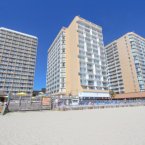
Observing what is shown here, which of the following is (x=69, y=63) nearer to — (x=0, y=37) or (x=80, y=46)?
(x=80, y=46)

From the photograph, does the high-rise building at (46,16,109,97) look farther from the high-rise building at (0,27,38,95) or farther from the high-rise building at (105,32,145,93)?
the high-rise building at (0,27,38,95)

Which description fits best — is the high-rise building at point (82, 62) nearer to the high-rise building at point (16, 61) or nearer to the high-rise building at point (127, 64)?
the high-rise building at point (127, 64)

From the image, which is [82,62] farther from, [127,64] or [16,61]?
[16,61]

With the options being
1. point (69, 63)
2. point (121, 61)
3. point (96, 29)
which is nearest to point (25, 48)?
point (69, 63)

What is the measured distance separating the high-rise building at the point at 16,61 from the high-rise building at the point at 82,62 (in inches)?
924

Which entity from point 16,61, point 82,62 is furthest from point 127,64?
point 16,61

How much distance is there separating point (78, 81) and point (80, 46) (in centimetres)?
1649

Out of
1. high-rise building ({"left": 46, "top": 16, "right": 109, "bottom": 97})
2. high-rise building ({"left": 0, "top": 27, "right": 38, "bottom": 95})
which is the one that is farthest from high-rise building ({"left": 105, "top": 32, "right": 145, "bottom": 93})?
high-rise building ({"left": 0, "top": 27, "right": 38, "bottom": 95})

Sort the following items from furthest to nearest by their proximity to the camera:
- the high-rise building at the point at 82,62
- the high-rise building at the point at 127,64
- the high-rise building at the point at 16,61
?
the high-rise building at the point at 127,64 → the high-rise building at the point at 16,61 → the high-rise building at the point at 82,62

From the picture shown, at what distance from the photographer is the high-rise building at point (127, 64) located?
71.2 m

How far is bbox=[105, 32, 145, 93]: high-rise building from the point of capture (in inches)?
2805

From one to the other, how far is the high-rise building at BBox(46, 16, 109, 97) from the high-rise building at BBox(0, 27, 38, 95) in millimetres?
23474

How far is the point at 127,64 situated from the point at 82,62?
35.2 m

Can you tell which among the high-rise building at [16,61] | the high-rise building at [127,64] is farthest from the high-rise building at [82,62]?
Answer: the high-rise building at [16,61]
